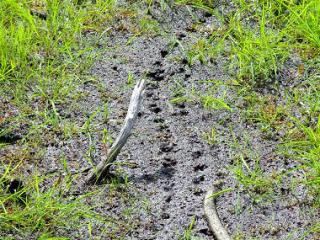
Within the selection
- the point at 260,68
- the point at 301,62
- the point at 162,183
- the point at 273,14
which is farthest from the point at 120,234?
the point at 273,14

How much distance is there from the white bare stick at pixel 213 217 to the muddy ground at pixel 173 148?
0.04 metres

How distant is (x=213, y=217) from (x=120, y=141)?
0.58 m

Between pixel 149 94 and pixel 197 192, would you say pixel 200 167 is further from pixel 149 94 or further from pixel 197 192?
pixel 149 94

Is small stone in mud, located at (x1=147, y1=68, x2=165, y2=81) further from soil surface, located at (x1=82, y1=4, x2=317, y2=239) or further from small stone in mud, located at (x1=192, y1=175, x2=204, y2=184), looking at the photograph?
small stone in mud, located at (x1=192, y1=175, x2=204, y2=184)

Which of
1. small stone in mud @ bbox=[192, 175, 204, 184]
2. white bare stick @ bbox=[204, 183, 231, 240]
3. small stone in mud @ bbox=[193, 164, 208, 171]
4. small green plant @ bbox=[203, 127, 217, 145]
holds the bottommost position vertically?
white bare stick @ bbox=[204, 183, 231, 240]

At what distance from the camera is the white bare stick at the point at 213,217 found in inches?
120

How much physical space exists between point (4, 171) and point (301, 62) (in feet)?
6.21

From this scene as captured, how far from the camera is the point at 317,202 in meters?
3.22

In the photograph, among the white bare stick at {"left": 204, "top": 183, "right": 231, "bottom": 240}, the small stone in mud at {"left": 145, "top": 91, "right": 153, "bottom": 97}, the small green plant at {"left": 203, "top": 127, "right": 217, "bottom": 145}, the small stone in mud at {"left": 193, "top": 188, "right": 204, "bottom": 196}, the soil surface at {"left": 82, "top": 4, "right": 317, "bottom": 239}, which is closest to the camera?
the white bare stick at {"left": 204, "top": 183, "right": 231, "bottom": 240}

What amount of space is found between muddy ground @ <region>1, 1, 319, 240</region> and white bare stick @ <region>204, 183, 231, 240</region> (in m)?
0.04

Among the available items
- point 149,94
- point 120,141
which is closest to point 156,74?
point 149,94

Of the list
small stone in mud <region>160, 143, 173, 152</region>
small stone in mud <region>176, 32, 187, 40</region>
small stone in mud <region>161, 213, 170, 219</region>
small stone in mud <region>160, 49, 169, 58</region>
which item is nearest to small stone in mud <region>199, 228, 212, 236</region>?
small stone in mud <region>161, 213, 170, 219</region>

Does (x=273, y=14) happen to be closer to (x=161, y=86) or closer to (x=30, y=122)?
(x=161, y=86)

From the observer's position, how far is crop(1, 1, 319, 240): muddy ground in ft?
10.3
